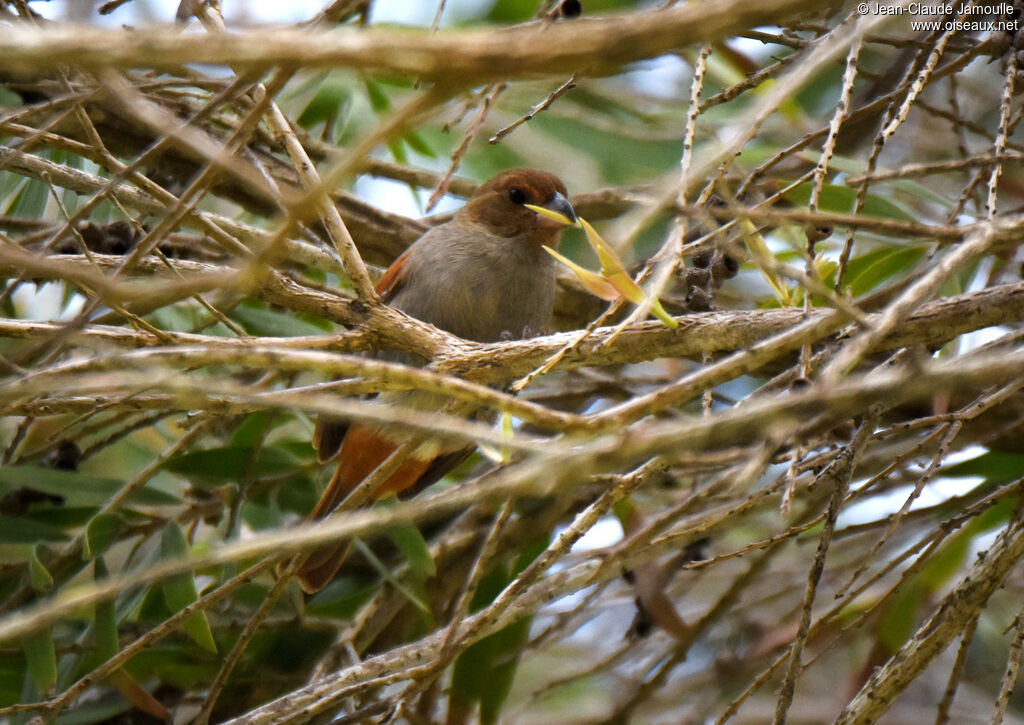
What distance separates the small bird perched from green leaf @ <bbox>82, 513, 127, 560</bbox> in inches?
26.4

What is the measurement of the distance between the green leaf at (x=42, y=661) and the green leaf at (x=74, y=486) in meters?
0.60

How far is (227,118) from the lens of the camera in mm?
4195

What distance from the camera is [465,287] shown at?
14.6 ft

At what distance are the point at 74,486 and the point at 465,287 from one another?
1.69 metres

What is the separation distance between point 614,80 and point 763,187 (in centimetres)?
218

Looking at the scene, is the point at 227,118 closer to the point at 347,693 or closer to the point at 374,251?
the point at 374,251

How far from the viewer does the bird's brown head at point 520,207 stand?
470 centimetres

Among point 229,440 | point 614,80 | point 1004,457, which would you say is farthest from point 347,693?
point 614,80

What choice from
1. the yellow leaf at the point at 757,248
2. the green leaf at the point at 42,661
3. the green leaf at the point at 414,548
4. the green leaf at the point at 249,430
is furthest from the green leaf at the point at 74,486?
the yellow leaf at the point at 757,248

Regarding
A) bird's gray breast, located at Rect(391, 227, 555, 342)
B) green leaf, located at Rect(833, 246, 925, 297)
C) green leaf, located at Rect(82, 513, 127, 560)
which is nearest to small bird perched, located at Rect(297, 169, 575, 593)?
bird's gray breast, located at Rect(391, 227, 555, 342)

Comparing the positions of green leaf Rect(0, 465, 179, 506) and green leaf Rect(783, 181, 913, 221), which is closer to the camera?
green leaf Rect(0, 465, 179, 506)

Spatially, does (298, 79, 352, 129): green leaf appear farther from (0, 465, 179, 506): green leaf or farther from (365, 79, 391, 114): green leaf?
(0, 465, 179, 506): green leaf

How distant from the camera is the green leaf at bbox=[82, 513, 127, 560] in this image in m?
3.45

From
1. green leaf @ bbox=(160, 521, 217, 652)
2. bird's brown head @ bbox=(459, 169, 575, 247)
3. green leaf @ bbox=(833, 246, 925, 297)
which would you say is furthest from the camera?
bird's brown head @ bbox=(459, 169, 575, 247)
